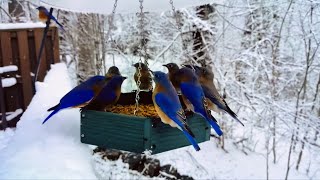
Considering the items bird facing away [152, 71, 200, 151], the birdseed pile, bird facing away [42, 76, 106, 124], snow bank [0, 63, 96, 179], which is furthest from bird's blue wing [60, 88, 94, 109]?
bird facing away [152, 71, 200, 151]

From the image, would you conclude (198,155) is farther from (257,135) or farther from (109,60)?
(109,60)

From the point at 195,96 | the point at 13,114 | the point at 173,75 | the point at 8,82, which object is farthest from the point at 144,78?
the point at 13,114

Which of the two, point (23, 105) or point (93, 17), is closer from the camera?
point (23, 105)

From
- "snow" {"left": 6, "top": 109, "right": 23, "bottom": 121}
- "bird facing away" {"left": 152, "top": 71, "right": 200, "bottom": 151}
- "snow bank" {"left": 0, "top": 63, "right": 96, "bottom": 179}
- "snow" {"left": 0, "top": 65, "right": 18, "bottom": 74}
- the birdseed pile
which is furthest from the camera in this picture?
"snow" {"left": 6, "top": 109, "right": 23, "bottom": 121}

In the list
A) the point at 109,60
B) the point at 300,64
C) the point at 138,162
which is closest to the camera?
the point at 138,162

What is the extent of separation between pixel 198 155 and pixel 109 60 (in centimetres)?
445

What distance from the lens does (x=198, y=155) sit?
24.6 feet

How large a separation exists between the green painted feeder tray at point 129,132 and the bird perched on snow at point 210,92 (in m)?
0.16

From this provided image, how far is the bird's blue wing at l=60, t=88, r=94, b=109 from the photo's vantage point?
2.18 m

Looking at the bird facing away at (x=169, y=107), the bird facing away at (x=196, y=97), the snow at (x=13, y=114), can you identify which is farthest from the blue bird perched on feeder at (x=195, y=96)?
the snow at (x=13, y=114)

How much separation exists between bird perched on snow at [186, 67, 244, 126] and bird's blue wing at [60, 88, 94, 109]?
0.72 meters

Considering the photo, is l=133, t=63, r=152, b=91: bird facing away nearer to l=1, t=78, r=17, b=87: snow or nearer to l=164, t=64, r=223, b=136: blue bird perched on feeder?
l=164, t=64, r=223, b=136: blue bird perched on feeder

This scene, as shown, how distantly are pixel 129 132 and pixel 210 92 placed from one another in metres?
0.58

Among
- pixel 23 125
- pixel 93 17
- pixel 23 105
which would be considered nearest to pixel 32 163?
pixel 23 125
